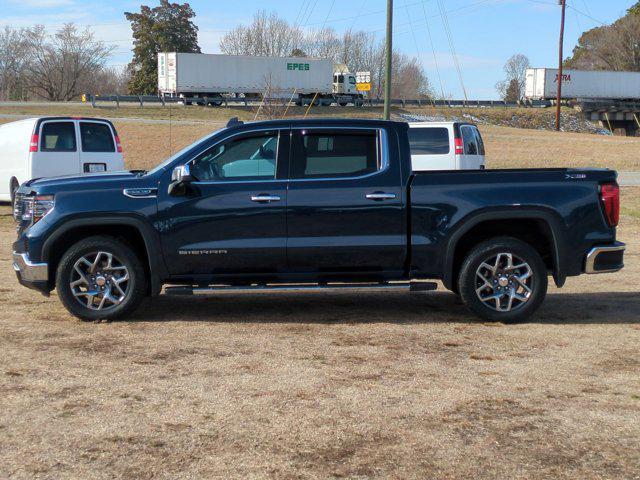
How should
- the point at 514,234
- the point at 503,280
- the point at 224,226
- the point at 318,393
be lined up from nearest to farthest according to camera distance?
the point at 318,393 < the point at 224,226 < the point at 503,280 < the point at 514,234

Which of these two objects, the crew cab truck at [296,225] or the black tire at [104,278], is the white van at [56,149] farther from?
the black tire at [104,278]

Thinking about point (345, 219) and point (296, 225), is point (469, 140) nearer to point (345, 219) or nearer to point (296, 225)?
point (345, 219)

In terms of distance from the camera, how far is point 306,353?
263 inches

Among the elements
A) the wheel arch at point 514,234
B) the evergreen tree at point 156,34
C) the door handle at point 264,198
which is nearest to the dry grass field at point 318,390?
the wheel arch at point 514,234

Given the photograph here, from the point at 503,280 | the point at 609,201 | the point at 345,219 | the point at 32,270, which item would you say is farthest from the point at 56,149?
the point at 609,201

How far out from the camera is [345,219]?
7.66m

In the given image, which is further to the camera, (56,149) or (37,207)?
(56,149)

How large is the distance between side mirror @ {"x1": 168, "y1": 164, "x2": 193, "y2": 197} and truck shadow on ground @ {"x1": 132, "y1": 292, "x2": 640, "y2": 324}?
124cm

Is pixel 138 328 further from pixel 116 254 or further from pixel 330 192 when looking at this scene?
pixel 330 192

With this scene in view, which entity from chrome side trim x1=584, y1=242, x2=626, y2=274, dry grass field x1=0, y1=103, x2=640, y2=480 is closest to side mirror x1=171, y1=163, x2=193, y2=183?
dry grass field x1=0, y1=103, x2=640, y2=480

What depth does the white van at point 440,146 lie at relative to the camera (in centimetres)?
1744

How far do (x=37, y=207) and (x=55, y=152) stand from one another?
8.70 meters

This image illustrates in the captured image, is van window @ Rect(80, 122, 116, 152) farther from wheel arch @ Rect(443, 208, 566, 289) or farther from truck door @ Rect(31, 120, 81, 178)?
wheel arch @ Rect(443, 208, 566, 289)

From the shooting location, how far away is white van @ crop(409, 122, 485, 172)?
1744cm
